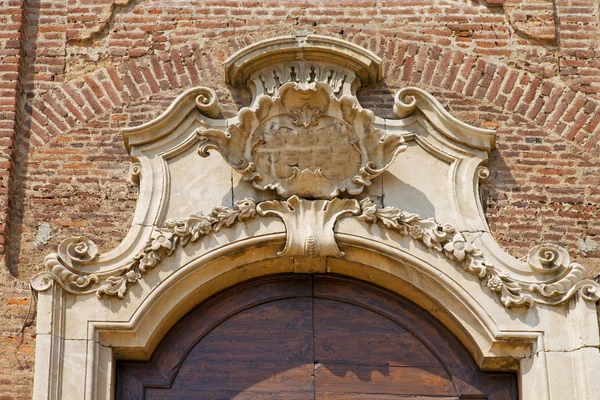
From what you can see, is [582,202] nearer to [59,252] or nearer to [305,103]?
[305,103]

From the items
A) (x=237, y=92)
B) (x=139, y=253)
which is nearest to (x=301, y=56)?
(x=237, y=92)

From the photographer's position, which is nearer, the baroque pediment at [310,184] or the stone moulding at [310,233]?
the stone moulding at [310,233]

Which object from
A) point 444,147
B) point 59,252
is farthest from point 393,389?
point 59,252

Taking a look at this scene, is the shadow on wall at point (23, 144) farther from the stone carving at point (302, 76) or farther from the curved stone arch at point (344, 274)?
the stone carving at point (302, 76)

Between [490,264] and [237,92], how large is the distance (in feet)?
6.86

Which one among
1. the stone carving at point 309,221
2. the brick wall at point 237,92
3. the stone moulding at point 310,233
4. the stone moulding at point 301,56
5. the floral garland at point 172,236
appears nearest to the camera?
the stone moulding at point 310,233

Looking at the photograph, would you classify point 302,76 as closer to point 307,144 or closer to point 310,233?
point 307,144

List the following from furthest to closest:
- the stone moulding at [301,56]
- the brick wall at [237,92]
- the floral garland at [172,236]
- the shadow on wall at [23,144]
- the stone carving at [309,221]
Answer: the stone moulding at [301,56] < the brick wall at [237,92] < the shadow on wall at [23,144] < the stone carving at [309,221] < the floral garland at [172,236]

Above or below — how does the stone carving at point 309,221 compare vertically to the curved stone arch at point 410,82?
below

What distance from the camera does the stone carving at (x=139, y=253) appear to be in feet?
27.8

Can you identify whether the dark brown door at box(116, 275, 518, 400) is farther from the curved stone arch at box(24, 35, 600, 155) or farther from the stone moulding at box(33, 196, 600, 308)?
the curved stone arch at box(24, 35, 600, 155)

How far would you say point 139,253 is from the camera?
28.2ft

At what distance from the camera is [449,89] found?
9.38m

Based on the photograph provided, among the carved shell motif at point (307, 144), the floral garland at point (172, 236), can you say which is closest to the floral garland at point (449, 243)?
the carved shell motif at point (307, 144)
